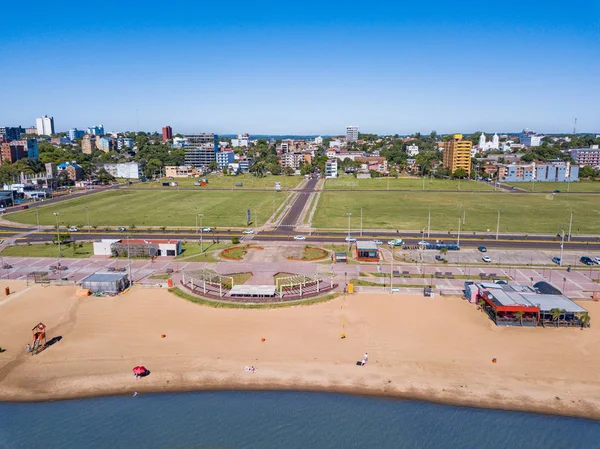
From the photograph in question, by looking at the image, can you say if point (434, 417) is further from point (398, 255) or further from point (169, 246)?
point (169, 246)

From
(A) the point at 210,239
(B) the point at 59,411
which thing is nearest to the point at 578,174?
(A) the point at 210,239

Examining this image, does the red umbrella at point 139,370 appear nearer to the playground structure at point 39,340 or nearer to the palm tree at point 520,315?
the playground structure at point 39,340

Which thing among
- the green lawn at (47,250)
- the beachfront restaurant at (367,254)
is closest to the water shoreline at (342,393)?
the beachfront restaurant at (367,254)

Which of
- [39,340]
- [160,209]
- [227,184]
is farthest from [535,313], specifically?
[227,184]

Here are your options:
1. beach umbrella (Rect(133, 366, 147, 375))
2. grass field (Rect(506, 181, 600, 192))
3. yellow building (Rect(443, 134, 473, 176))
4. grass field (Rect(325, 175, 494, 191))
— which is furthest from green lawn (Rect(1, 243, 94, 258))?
yellow building (Rect(443, 134, 473, 176))

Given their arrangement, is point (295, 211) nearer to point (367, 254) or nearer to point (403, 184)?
point (367, 254)

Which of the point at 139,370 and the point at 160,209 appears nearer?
the point at 139,370
